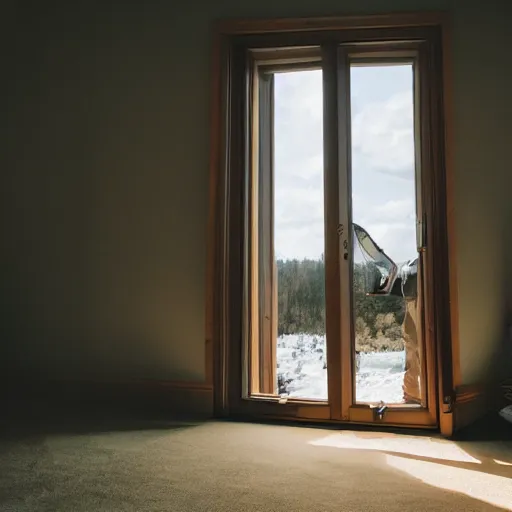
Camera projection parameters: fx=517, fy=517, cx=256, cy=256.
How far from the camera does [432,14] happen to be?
2506 mm

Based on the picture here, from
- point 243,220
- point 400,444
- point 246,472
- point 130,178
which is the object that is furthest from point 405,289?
point 130,178

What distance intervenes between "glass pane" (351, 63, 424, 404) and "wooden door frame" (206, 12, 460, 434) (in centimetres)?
13

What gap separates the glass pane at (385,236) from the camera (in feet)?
8.27

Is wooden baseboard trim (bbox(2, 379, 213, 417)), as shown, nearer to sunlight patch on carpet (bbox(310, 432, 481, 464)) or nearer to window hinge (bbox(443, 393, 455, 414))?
sunlight patch on carpet (bbox(310, 432, 481, 464))

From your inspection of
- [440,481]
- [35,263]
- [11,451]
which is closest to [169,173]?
[35,263]

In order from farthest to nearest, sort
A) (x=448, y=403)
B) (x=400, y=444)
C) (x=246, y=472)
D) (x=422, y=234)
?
(x=422, y=234) → (x=448, y=403) → (x=400, y=444) → (x=246, y=472)

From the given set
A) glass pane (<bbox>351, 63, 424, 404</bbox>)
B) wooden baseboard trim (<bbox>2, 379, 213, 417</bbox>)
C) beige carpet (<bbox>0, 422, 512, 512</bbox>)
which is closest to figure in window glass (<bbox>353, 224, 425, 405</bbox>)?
glass pane (<bbox>351, 63, 424, 404</bbox>)

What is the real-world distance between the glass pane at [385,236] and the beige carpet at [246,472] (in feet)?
1.12

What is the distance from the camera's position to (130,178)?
275 centimetres

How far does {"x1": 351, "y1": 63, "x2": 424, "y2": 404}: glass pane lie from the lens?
252cm

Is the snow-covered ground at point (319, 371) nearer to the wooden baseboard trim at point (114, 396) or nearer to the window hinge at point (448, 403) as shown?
the window hinge at point (448, 403)

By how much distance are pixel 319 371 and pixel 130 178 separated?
1.40m

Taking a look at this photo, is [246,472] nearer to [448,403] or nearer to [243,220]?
[448,403]

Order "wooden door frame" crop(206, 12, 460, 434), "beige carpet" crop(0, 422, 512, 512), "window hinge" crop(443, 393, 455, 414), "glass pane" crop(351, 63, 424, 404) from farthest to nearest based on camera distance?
"glass pane" crop(351, 63, 424, 404)
"wooden door frame" crop(206, 12, 460, 434)
"window hinge" crop(443, 393, 455, 414)
"beige carpet" crop(0, 422, 512, 512)
